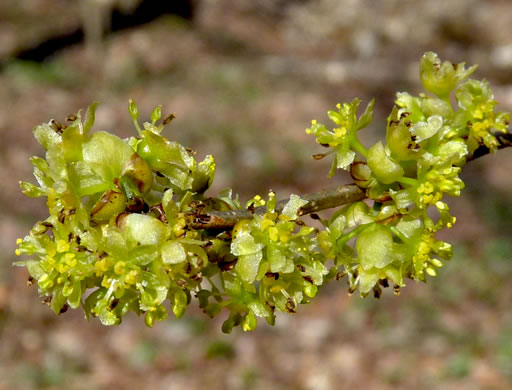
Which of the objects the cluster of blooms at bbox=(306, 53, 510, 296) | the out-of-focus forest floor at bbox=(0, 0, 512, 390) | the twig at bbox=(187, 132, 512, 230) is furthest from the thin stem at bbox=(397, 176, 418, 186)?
the out-of-focus forest floor at bbox=(0, 0, 512, 390)

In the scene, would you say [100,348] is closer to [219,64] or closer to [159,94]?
[159,94]

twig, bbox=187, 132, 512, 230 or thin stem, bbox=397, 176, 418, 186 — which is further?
thin stem, bbox=397, 176, 418, 186

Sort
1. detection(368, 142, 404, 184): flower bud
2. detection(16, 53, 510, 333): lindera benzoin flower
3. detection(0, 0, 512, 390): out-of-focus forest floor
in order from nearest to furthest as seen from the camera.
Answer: detection(16, 53, 510, 333): lindera benzoin flower → detection(368, 142, 404, 184): flower bud → detection(0, 0, 512, 390): out-of-focus forest floor

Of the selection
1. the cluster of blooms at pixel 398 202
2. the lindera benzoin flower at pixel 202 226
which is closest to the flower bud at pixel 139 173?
the lindera benzoin flower at pixel 202 226

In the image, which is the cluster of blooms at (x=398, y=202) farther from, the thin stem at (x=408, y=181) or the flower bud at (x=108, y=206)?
the flower bud at (x=108, y=206)

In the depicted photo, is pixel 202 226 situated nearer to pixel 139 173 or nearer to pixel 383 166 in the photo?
pixel 139 173

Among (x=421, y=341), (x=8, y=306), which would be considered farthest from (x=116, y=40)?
(x=421, y=341)

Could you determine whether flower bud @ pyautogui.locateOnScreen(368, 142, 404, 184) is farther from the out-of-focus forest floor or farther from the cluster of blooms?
the out-of-focus forest floor

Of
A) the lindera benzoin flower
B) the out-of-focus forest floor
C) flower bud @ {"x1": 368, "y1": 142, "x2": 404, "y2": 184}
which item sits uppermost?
flower bud @ {"x1": 368, "y1": 142, "x2": 404, "y2": 184}
